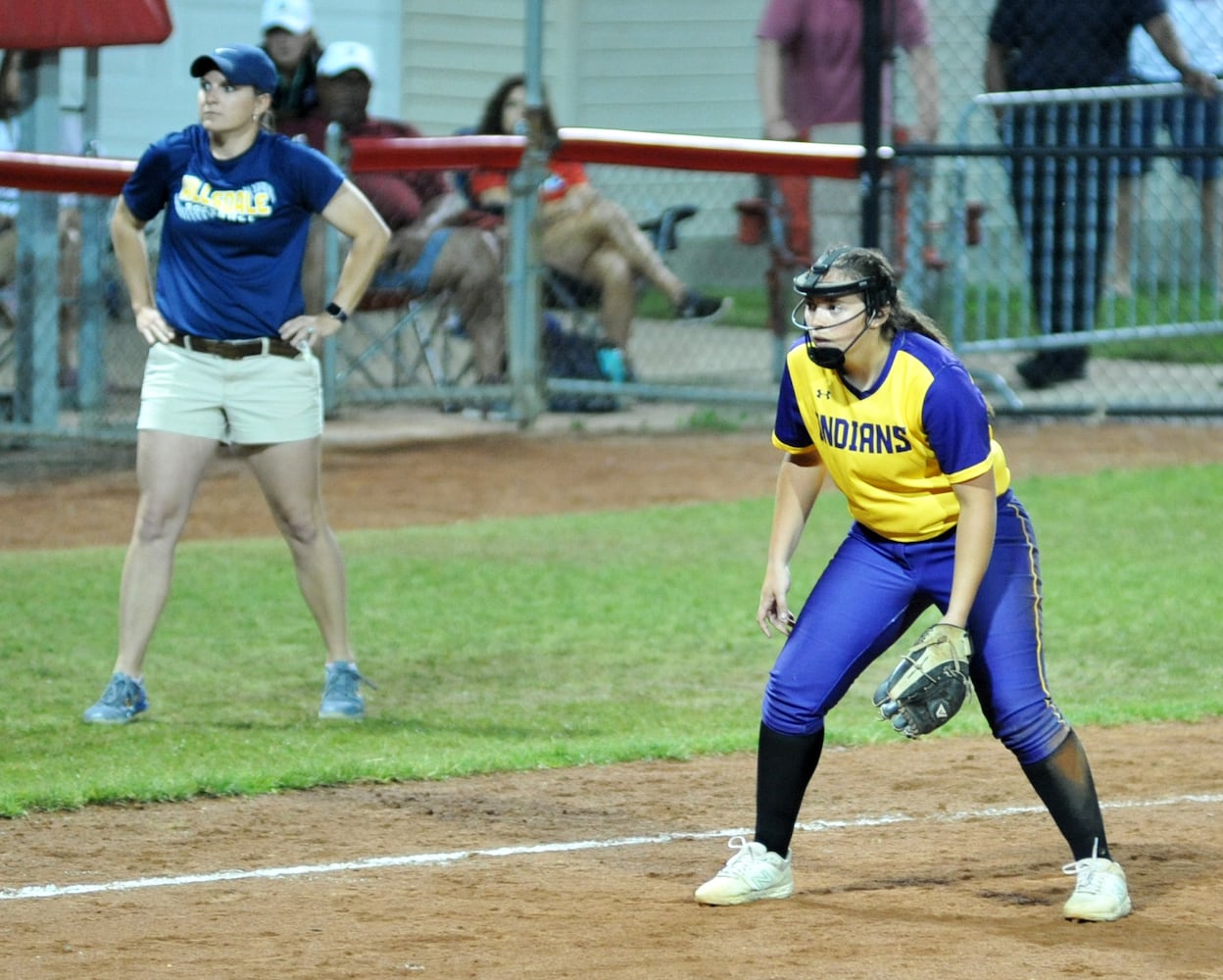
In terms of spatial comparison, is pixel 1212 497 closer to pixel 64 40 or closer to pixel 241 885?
pixel 64 40

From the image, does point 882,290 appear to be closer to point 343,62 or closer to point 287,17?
point 343,62

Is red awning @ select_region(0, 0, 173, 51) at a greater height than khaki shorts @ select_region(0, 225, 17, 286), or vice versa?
red awning @ select_region(0, 0, 173, 51)

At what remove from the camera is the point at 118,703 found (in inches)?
280

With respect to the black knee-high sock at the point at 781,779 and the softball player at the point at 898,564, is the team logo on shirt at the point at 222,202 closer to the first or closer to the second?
the softball player at the point at 898,564

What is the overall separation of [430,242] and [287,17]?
1680mm

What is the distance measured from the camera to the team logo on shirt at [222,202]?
7.01 m

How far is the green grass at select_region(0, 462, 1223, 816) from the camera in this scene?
6.95 metres

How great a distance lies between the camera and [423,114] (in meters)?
20.5

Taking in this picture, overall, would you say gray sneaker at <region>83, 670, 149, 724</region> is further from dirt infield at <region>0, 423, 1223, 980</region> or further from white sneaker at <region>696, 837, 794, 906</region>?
white sneaker at <region>696, 837, 794, 906</region>

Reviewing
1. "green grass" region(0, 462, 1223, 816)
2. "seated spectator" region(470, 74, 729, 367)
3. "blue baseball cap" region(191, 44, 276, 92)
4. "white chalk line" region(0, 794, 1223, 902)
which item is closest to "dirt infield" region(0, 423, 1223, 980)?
"white chalk line" region(0, 794, 1223, 902)

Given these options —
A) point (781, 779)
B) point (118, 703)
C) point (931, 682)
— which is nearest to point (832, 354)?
point (931, 682)

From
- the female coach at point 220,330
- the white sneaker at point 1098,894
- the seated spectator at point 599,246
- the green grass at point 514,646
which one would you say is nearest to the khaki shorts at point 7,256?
the green grass at point 514,646

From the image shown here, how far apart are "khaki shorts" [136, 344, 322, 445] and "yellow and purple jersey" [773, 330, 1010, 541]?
2.47 meters

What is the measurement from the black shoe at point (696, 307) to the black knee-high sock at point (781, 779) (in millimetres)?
8026
